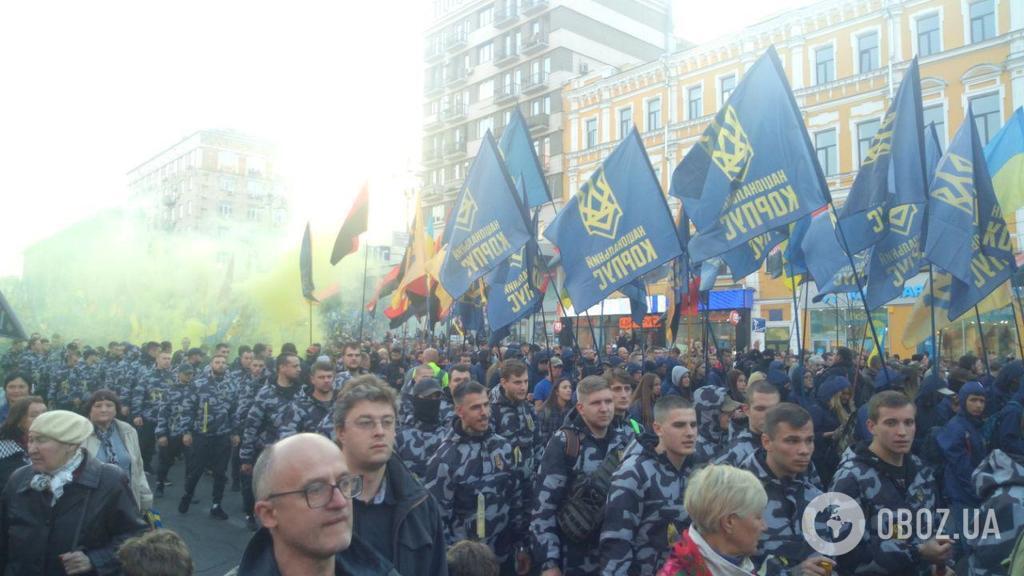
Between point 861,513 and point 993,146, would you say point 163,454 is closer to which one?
point 861,513

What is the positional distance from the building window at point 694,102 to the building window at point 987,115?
11.1 metres

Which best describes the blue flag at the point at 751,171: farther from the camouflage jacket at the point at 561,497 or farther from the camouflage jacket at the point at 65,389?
the camouflage jacket at the point at 65,389

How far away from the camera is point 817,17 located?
29.3m

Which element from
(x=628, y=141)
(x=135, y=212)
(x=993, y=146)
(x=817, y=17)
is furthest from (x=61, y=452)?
(x=135, y=212)

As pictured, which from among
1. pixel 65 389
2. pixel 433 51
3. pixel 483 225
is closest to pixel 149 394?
pixel 65 389

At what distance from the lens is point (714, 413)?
271 inches

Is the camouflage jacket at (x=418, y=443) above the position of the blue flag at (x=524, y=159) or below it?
below

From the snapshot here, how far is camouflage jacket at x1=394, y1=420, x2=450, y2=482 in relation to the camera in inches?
207

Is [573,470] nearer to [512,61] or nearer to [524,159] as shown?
[524,159]

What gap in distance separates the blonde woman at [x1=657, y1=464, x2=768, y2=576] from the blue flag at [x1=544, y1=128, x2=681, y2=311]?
15.4 feet

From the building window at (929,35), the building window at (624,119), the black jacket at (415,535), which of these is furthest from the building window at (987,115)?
the black jacket at (415,535)

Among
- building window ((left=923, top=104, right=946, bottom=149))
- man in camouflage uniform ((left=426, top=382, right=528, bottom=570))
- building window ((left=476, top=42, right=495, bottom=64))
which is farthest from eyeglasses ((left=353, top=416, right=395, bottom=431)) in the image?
building window ((left=476, top=42, right=495, bottom=64))

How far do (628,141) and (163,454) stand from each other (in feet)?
26.1

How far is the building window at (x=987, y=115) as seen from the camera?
24.9 meters
